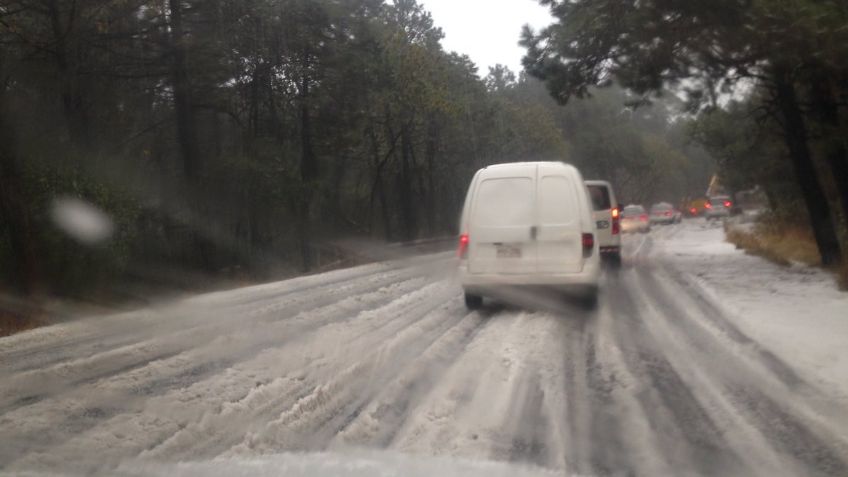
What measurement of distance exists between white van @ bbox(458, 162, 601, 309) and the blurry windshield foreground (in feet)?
0.20

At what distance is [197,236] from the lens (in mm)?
23016

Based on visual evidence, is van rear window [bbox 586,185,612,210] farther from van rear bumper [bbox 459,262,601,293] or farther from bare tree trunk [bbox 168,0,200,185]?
bare tree trunk [bbox 168,0,200,185]

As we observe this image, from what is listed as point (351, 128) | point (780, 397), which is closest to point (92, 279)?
point (780, 397)

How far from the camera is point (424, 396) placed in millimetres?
6676

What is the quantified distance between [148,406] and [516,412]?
9.58ft

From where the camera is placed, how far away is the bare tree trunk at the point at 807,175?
1565cm

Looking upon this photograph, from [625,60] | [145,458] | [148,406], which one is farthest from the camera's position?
[625,60]

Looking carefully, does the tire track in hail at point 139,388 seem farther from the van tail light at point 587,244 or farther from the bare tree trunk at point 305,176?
the bare tree trunk at point 305,176

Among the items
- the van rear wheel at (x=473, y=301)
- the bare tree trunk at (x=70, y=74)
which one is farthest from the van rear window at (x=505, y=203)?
the bare tree trunk at (x=70, y=74)

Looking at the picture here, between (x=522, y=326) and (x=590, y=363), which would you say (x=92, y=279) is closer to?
(x=522, y=326)

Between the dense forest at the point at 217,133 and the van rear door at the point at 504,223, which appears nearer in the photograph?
the van rear door at the point at 504,223

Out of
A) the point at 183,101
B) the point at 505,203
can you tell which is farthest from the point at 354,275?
the point at 183,101

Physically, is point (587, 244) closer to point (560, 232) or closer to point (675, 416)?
point (560, 232)

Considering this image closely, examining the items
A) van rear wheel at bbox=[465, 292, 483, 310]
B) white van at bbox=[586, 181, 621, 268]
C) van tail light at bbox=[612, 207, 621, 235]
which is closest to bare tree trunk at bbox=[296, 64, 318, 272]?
white van at bbox=[586, 181, 621, 268]
